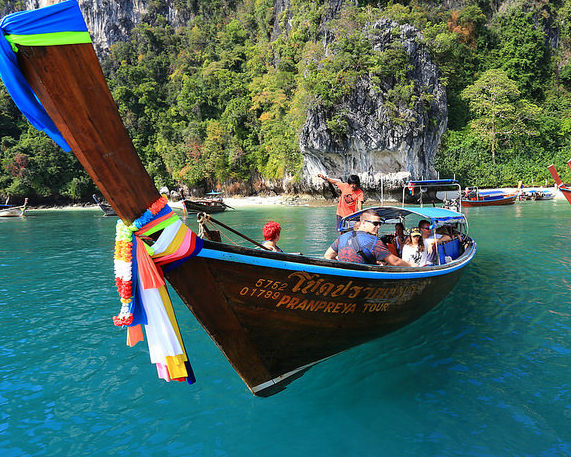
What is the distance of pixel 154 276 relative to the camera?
2400mm

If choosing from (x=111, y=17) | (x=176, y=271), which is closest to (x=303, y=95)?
(x=176, y=271)

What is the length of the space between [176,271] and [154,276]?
0.27 metres

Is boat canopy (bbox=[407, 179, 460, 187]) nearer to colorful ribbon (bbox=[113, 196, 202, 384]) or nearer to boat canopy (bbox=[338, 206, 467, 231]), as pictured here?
boat canopy (bbox=[338, 206, 467, 231])

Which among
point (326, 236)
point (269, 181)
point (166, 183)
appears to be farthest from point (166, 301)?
point (166, 183)

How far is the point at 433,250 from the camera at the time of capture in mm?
5918

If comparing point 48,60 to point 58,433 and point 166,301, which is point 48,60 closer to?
point 166,301

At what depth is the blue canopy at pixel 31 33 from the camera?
1695 millimetres

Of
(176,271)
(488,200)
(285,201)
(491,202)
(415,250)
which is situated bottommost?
(491,202)

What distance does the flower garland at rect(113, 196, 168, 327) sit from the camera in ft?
7.55

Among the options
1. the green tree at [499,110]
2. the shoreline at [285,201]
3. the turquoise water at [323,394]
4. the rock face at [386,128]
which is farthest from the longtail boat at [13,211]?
the green tree at [499,110]

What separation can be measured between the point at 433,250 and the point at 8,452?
598cm

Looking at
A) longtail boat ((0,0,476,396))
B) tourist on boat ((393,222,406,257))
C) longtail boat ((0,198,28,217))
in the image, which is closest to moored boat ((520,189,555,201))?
tourist on boat ((393,222,406,257))

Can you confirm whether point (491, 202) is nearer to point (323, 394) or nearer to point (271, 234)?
point (271, 234)

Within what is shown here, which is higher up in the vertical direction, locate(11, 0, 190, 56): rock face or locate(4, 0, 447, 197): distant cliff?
locate(11, 0, 190, 56): rock face
